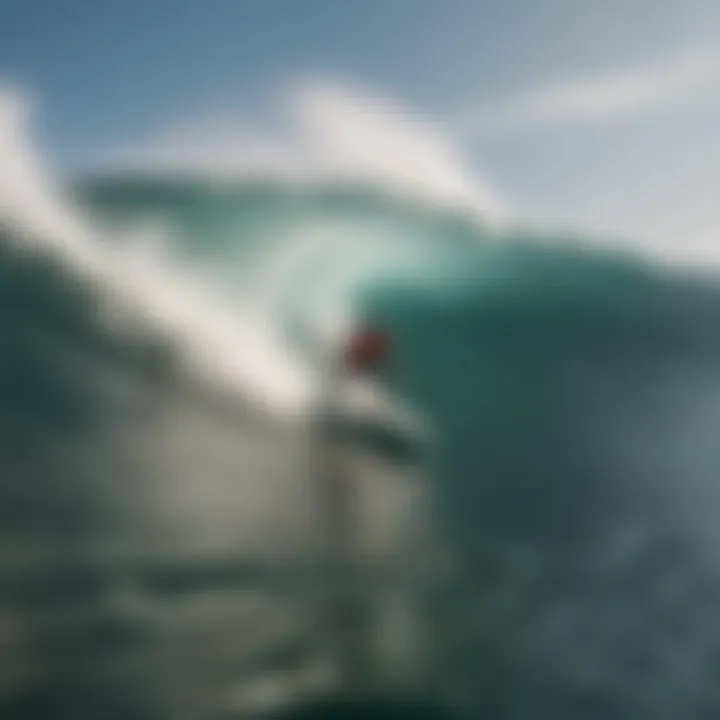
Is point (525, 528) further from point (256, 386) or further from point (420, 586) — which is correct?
point (256, 386)

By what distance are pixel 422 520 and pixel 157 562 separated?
15.6 inches

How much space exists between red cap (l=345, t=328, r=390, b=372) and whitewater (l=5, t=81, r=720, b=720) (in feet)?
0.07

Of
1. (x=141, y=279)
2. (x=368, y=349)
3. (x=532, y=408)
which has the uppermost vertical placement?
(x=141, y=279)

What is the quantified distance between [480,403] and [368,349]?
0.19 meters

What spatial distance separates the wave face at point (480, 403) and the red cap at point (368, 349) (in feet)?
0.08

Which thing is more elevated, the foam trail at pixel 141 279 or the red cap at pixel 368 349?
the foam trail at pixel 141 279

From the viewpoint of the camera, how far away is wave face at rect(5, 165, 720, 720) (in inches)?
62.1

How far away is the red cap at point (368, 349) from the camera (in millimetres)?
1627

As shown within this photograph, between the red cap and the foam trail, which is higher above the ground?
the foam trail

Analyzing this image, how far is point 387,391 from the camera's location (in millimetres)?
1621

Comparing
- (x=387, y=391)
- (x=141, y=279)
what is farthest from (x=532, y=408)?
(x=141, y=279)

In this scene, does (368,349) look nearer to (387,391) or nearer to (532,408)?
(387,391)

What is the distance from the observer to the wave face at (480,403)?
158cm

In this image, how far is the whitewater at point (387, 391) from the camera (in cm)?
157
